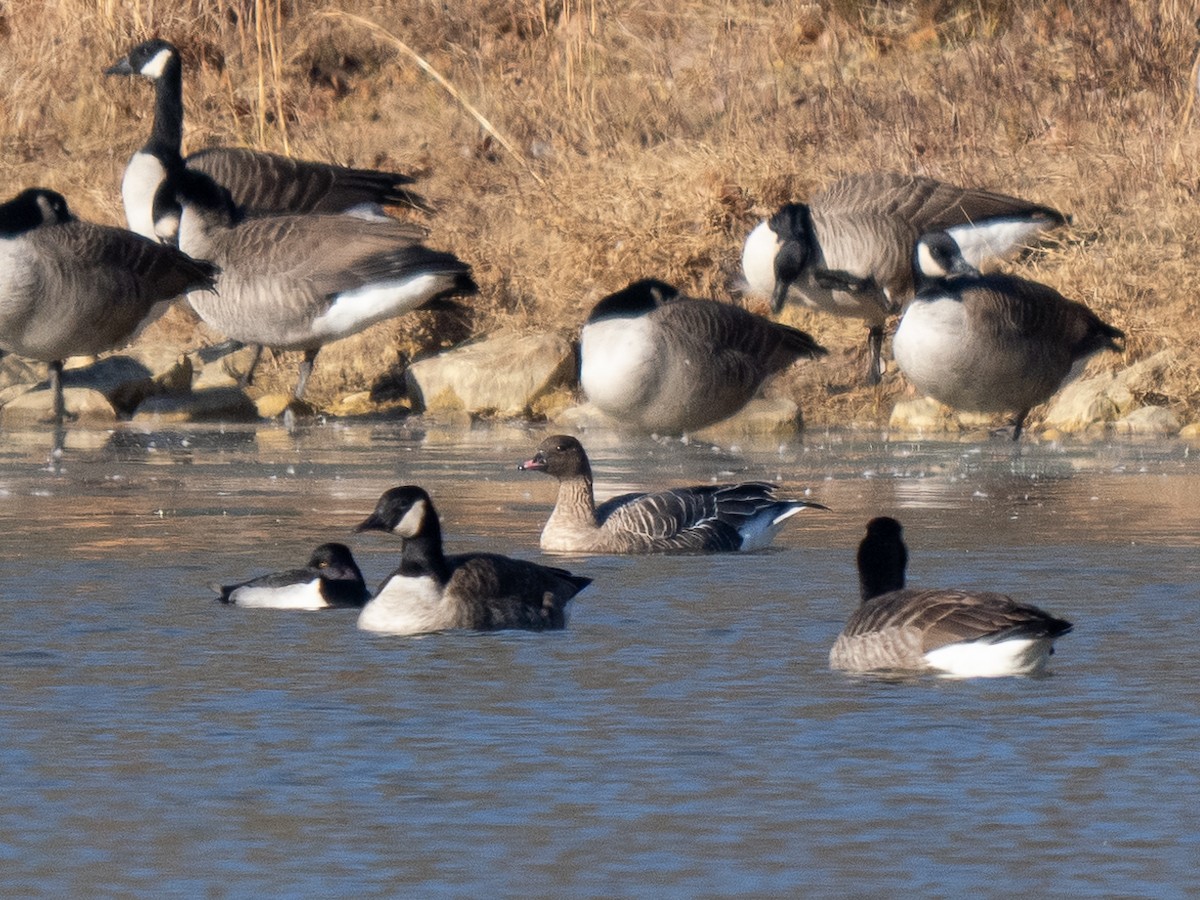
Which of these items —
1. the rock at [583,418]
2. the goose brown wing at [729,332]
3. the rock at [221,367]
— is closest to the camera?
the goose brown wing at [729,332]

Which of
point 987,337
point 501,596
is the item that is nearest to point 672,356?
point 987,337

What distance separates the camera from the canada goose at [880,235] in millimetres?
17047

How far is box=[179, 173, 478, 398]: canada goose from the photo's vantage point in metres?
16.9

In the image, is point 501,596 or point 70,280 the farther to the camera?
point 70,280

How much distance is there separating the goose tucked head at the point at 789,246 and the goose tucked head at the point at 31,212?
5125 millimetres

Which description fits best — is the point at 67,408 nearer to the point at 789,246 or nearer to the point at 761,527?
the point at 789,246

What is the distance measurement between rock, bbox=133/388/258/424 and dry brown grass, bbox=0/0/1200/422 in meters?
1.48

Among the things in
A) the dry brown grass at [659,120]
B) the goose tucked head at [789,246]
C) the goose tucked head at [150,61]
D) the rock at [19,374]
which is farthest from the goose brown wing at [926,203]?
the rock at [19,374]

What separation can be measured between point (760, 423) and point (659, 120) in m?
5.02

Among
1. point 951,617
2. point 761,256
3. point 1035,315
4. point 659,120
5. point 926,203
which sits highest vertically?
point 659,120

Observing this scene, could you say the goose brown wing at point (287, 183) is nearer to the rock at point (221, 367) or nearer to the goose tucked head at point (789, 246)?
the rock at point (221, 367)

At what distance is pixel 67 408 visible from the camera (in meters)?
16.9

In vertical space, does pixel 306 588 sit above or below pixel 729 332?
below

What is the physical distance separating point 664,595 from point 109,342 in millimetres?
8867
